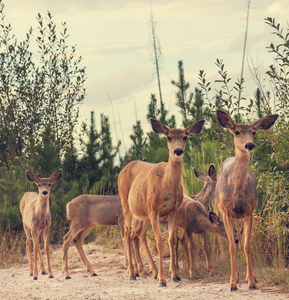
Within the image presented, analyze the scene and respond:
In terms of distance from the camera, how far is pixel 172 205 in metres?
9.96

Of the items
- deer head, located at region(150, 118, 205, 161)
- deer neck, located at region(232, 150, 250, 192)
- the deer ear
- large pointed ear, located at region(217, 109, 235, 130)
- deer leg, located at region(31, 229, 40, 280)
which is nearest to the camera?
deer neck, located at region(232, 150, 250, 192)

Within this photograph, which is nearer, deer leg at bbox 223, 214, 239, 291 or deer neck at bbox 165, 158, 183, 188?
deer leg at bbox 223, 214, 239, 291

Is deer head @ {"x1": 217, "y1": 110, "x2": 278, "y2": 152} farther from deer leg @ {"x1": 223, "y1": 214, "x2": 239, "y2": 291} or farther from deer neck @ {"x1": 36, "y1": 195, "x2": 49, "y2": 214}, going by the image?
deer neck @ {"x1": 36, "y1": 195, "x2": 49, "y2": 214}

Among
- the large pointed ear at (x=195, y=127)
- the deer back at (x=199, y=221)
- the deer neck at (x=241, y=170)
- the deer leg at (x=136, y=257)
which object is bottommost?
the deer leg at (x=136, y=257)

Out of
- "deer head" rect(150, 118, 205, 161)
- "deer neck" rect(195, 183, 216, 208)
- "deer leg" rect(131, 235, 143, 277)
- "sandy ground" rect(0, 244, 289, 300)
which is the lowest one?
"sandy ground" rect(0, 244, 289, 300)

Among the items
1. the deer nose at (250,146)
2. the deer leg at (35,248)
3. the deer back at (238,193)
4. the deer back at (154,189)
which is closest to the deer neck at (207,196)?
the deer back at (154,189)

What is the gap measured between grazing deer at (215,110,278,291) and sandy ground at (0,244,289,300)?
1.37ft

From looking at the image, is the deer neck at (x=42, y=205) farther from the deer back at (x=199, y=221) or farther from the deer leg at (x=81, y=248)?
the deer back at (x=199, y=221)

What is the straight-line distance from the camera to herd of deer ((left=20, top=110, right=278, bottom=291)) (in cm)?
920

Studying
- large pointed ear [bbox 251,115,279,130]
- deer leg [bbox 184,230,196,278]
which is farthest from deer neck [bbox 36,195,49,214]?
large pointed ear [bbox 251,115,279,130]

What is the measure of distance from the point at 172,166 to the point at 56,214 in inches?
302

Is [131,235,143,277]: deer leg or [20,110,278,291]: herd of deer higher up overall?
[20,110,278,291]: herd of deer

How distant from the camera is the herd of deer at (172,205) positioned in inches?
362

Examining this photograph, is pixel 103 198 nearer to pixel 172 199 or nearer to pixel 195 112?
pixel 172 199
